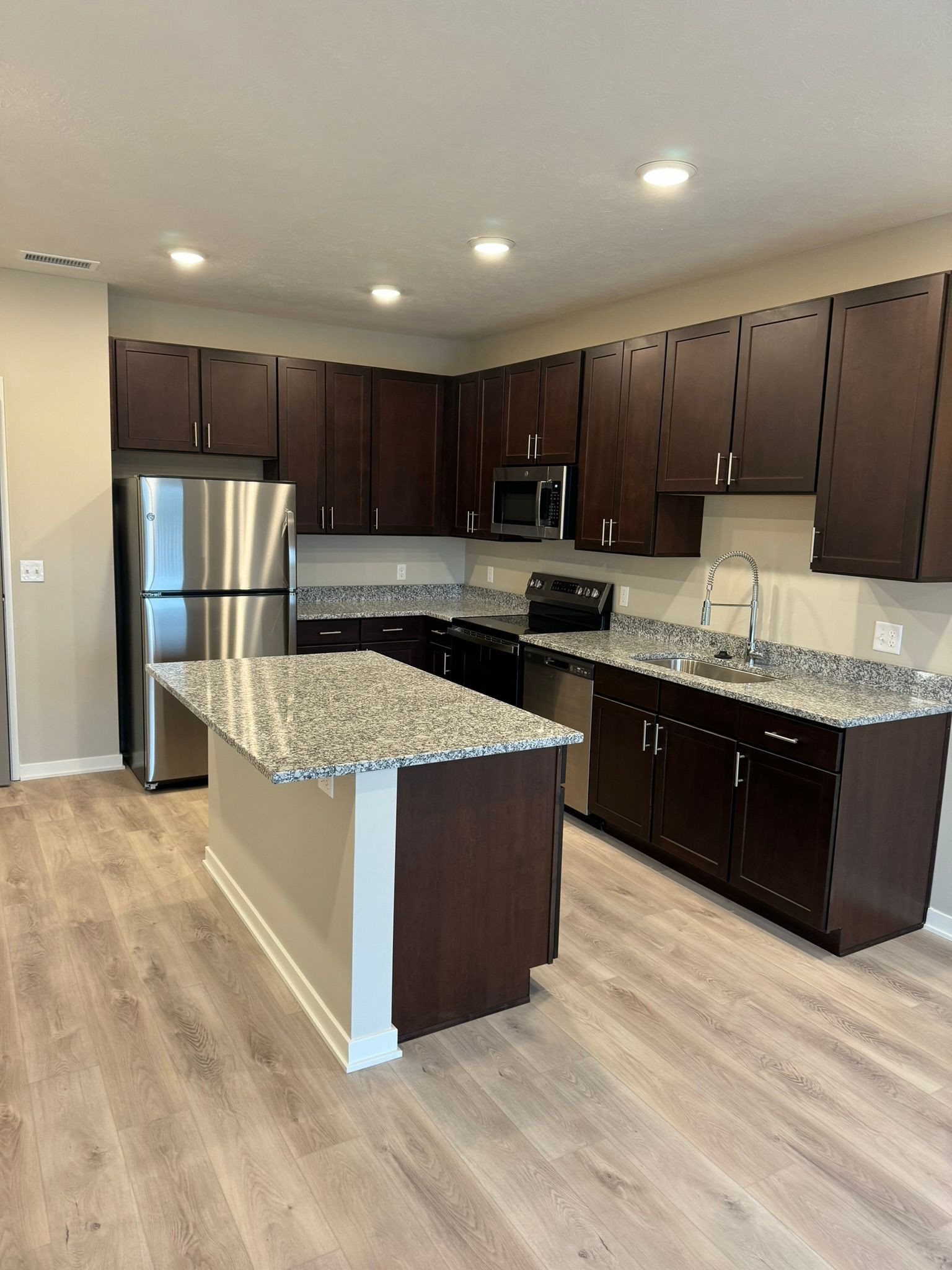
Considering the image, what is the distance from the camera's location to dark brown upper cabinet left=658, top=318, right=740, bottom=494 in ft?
11.6

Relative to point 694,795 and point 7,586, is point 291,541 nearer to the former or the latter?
point 7,586

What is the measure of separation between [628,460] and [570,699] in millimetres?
1185

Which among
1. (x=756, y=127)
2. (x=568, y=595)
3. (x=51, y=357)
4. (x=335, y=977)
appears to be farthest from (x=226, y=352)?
(x=335, y=977)

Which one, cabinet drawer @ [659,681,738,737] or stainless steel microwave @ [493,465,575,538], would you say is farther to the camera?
stainless steel microwave @ [493,465,575,538]

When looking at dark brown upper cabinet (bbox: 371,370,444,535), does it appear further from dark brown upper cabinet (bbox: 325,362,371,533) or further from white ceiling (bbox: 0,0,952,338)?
white ceiling (bbox: 0,0,952,338)

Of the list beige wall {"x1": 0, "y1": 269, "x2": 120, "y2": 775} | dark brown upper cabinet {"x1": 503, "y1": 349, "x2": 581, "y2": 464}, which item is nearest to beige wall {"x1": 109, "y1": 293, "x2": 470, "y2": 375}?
beige wall {"x1": 0, "y1": 269, "x2": 120, "y2": 775}

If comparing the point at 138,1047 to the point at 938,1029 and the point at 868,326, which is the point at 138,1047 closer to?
the point at 938,1029

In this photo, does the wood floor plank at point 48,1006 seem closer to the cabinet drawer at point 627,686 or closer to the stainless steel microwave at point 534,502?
the cabinet drawer at point 627,686

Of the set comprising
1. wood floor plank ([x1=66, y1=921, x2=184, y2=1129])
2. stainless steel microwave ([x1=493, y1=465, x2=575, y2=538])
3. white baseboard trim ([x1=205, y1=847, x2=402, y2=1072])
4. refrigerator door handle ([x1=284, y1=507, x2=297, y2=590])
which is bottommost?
wood floor plank ([x1=66, y1=921, x2=184, y2=1129])

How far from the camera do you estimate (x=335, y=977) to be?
93.4 inches

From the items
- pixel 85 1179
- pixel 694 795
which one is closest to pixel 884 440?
pixel 694 795

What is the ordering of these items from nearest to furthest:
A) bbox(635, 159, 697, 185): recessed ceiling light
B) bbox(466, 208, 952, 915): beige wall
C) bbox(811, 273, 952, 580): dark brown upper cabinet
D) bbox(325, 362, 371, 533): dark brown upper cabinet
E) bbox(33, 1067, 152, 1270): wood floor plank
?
bbox(33, 1067, 152, 1270): wood floor plank → bbox(635, 159, 697, 185): recessed ceiling light → bbox(811, 273, 952, 580): dark brown upper cabinet → bbox(466, 208, 952, 915): beige wall → bbox(325, 362, 371, 533): dark brown upper cabinet

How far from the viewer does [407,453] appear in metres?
5.46

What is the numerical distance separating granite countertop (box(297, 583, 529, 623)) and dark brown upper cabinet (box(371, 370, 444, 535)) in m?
0.50
